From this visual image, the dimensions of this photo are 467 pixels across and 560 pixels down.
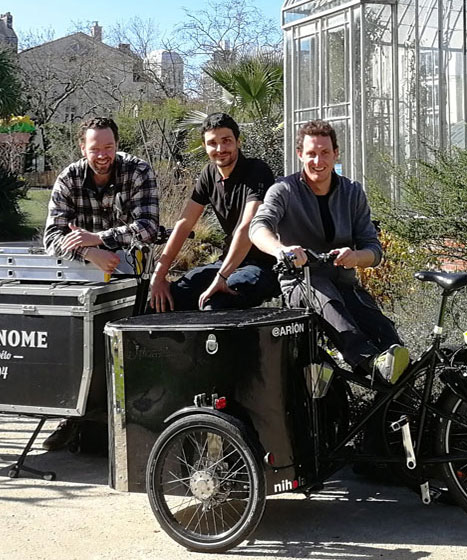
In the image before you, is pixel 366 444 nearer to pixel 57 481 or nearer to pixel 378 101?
pixel 57 481

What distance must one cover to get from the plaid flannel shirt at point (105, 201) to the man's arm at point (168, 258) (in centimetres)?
13

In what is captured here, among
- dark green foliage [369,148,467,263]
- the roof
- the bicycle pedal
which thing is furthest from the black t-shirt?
the roof

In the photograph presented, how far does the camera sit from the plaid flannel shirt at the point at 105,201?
17.7 feet

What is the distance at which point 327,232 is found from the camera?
15.1ft

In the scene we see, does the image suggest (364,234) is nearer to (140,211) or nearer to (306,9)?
(140,211)

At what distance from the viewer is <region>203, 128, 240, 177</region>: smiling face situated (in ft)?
16.8

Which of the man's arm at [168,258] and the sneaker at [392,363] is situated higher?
the man's arm at [168,258]

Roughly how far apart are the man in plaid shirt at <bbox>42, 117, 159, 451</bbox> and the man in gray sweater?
3.50 feet

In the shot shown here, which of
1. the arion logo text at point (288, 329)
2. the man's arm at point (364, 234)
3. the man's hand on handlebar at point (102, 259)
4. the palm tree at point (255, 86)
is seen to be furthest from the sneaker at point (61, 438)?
the palm tree at point (255, 86)

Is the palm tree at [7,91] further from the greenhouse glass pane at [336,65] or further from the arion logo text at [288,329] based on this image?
the arion logo text at [288,329]

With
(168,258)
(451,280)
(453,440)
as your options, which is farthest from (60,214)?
(453,440)

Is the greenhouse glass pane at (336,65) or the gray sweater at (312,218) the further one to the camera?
the greenhouse glass pane at (336,65)

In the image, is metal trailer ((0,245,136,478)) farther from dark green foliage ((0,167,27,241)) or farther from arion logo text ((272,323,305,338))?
dark green foliage ((0,167,27,241))

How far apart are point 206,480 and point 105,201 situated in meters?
2.07
